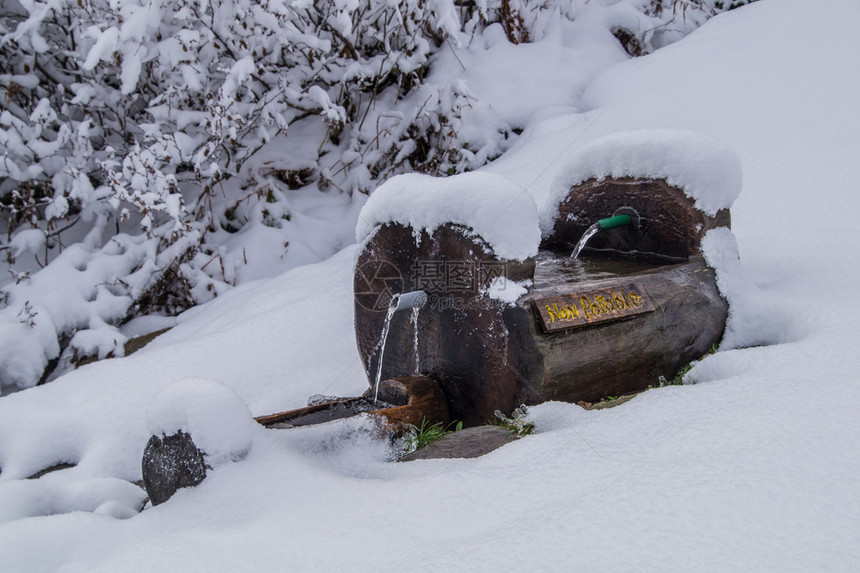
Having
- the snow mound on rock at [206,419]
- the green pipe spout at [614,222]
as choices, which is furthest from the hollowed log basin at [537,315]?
the snow mound on rock at [206,419]

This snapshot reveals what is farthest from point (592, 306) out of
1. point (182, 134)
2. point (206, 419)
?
point (182, 134)

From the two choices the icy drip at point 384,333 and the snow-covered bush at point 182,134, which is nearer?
the icy drip at point 384,333

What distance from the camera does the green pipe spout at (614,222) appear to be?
10.1 feet

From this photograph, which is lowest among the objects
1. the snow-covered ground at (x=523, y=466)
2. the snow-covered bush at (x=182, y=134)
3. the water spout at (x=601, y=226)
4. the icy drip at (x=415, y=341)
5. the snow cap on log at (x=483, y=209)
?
the snow-covered ground at (x=523, y=466)

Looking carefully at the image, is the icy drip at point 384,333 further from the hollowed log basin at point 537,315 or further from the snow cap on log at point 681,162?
the snow cap on log at point 681,162

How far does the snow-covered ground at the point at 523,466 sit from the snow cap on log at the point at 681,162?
355mm

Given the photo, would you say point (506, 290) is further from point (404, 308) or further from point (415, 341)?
point (415, 341)

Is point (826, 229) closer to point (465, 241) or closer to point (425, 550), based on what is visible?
point (465, 241)

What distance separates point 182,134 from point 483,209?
3.60 meters

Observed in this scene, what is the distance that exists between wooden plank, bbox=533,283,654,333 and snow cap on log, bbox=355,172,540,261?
210mm

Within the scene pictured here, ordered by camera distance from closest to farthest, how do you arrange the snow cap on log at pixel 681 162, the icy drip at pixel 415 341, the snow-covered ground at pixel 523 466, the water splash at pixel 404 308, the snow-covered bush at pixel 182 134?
1. the snow-covered ground at pixel 523 466
2. the water splash at pixel 404 308
3. the icy drip at pixel 415 341
4. the snow cap on log at pixel 681 162
5. the snow-covered bush at pixel 182 134

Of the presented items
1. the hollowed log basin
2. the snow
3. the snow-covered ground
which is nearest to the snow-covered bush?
the snow-covered ground

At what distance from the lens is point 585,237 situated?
311 cm

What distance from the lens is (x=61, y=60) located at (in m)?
5.48
